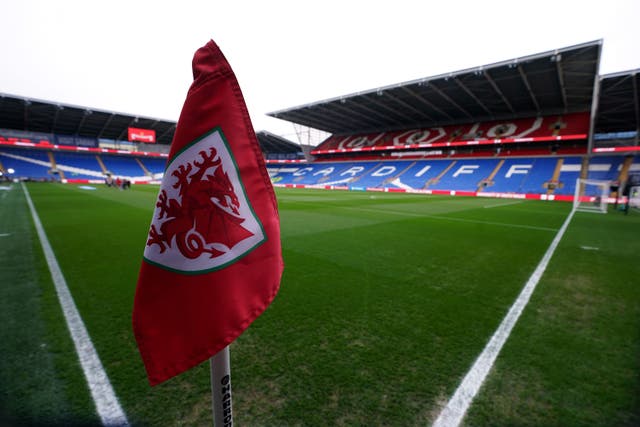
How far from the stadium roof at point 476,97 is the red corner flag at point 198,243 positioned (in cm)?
2593

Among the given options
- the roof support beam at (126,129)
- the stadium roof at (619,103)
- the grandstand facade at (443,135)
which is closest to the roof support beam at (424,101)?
the grandstand facade at (443,135)

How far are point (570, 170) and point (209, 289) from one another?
3687 centimetres

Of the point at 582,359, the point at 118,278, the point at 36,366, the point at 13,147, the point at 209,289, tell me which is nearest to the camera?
the point at 209,289

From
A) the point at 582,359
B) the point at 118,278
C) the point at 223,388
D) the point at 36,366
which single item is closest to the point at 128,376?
the point at 36,366

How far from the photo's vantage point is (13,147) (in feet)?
133

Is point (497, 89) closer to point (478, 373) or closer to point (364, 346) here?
point (478, 373)

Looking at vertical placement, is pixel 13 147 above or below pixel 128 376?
above

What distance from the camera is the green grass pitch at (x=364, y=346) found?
1.62m

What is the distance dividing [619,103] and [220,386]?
38.0 meters

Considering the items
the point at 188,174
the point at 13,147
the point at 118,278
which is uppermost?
the point at 13,147

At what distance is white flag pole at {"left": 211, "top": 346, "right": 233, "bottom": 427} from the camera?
101 centimetres

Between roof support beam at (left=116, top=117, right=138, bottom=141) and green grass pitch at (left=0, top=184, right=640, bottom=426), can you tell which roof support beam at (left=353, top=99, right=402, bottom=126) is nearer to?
roof support beam at (left=116, top=117, right=138, bottom=141)

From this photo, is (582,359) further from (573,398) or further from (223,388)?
(223,388)

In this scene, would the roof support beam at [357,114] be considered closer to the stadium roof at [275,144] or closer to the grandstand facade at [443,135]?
the grandstand facade at [443,135]
